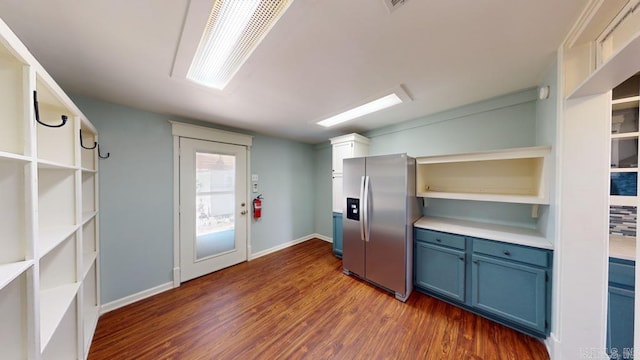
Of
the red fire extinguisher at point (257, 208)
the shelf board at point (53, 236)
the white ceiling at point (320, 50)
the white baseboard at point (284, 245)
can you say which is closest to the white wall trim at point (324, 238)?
the white baseboard at point (284, 245)

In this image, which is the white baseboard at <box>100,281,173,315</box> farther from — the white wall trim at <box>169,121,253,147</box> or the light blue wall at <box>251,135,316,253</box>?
the white wall trim at <box>169,121,253,147</box>

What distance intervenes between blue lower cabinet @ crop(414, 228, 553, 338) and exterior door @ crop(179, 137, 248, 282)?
9.01 ft

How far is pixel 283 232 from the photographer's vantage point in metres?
3.99

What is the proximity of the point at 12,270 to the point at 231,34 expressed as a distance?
4.89ft

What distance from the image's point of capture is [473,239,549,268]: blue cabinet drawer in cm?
164

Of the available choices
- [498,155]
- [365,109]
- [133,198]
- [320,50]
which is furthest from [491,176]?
[133,198]

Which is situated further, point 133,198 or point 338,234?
point 338,234

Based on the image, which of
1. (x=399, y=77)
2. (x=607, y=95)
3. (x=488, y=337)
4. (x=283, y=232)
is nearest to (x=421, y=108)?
(x=399, y=77)

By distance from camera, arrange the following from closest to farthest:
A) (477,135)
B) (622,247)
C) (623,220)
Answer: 1. (622,247)
2. (623,220)
3. (477,135)

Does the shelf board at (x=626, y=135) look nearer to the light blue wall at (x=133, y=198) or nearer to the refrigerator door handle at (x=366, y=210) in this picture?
the refrigerator door handle at (x=366, y=210)

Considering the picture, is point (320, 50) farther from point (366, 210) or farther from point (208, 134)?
point (208, 134)

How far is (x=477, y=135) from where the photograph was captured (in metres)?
2.43

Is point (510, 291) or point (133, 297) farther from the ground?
point (510, 291)

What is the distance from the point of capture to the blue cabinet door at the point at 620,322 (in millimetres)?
1321
